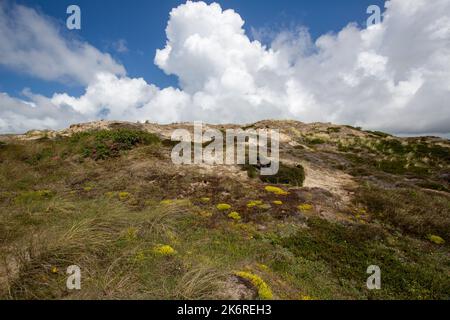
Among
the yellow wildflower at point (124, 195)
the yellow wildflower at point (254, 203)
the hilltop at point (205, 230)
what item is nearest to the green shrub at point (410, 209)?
the hilltop at point (205, 230)

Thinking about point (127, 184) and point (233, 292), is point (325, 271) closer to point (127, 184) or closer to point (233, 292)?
point (233, 292)

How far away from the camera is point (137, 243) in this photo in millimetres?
7449

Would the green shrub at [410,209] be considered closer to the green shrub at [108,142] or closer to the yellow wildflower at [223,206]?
the yellow wildflower at [223,206]

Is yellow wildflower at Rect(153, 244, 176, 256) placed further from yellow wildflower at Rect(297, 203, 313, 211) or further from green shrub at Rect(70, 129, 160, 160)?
green shrub at Rect(70, 129, 160, 160)

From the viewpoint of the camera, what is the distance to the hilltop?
577 cm

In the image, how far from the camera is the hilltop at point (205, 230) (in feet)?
18.9

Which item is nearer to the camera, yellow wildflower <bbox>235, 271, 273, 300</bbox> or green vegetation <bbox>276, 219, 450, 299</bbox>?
yellow wildflower <bbox>235, 271, 273, 300</bbox>

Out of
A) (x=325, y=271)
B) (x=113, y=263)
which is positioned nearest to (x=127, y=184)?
(x=113, y=263)

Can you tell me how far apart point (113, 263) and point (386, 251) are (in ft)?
28.0

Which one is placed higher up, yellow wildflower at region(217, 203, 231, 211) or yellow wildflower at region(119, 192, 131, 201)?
yellow wildflower at region(119, 192, 131, 201)

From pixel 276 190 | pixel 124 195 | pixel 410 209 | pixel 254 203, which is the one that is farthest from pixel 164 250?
pixel 410 209

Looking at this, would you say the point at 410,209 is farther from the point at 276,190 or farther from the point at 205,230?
the point at 205,230

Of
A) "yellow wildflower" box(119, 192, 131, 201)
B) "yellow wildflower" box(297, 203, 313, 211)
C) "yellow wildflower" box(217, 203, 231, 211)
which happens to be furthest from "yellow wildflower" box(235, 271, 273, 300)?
"yellow wildflower" box(119, 192, 131, 201)
